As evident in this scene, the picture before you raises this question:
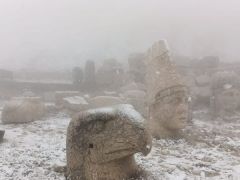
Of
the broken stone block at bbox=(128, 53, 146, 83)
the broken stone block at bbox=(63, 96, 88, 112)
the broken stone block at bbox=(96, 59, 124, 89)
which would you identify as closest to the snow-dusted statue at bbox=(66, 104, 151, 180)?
the broken stone block at bbox=(63, 96, 88, 112)

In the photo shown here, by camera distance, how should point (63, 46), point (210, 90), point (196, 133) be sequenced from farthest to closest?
1. point (63, 46)
2. point (210, 90)
3. point (196, 133)

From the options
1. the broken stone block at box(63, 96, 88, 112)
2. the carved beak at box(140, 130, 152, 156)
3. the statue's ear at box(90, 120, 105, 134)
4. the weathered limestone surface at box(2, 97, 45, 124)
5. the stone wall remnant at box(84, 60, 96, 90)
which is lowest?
the carved beak at box(140, 130, 152, 156)

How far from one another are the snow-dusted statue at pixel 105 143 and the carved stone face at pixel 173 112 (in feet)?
8.46

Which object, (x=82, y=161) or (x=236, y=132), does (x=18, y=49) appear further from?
(x=82, y=161)

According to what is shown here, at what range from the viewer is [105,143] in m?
4.16

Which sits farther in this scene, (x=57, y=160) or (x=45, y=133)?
(x=45, y=133)

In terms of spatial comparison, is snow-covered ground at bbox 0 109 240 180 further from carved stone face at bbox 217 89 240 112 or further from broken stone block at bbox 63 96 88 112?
carved stone face at bbox 217 89 240 112

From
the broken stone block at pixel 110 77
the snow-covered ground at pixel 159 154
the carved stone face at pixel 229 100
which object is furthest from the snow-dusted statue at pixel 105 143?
the broken stone block at pixel 110 77

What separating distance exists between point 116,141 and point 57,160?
1550mm

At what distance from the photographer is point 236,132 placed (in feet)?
26.3

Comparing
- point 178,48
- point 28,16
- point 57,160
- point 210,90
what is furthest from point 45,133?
point 28,16

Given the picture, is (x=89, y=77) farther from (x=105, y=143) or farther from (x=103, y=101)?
(x=105, y=143)

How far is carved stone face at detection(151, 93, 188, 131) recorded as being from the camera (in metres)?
6.88

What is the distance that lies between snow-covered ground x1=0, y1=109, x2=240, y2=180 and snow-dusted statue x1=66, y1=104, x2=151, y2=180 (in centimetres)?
47
